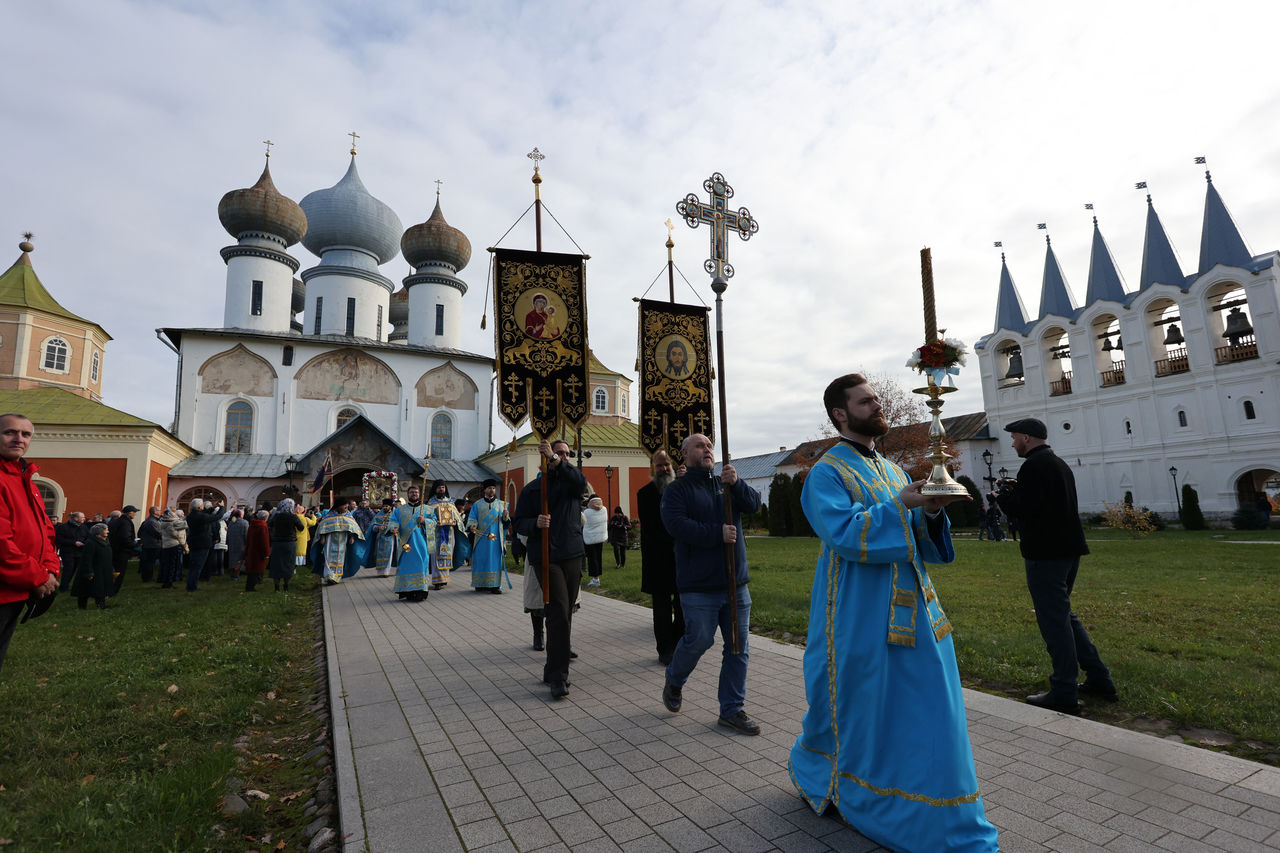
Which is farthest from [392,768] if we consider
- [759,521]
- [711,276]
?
[759,521]

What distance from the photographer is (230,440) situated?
32.2 metres

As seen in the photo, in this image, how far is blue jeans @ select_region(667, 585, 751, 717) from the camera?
4328mm

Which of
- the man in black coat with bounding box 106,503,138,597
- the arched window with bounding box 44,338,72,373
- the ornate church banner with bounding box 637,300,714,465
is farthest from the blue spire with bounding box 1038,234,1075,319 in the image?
the arched window with bounding box 44,338,72,373

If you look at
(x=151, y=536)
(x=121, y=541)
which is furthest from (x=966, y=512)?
(x=121, y=541)

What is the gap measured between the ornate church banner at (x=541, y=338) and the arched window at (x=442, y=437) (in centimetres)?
3060

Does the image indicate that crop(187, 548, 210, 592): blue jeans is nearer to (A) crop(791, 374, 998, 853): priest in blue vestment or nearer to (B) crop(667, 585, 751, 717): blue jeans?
(B) crop(667, 585, 751, 717): blue jeans

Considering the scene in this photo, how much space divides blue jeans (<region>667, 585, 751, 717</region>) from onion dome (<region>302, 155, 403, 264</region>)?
1591 inches

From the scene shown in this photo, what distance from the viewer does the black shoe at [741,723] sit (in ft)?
13.7

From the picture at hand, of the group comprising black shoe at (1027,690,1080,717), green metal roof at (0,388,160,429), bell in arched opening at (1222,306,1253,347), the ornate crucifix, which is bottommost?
black shoe at (1027,690,1080,717)

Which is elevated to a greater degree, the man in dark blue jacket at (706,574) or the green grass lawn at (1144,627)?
the man in dark blue jacket at (706,574)

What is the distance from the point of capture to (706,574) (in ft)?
14.7

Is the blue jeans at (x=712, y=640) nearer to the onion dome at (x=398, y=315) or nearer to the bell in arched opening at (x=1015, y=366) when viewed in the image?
the bell in arched opening at (x=1015, y=366)

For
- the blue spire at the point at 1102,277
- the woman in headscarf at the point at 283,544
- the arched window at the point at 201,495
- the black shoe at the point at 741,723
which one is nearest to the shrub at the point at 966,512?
the blue spire at the point at 1102,277

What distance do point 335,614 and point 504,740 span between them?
6.86m
